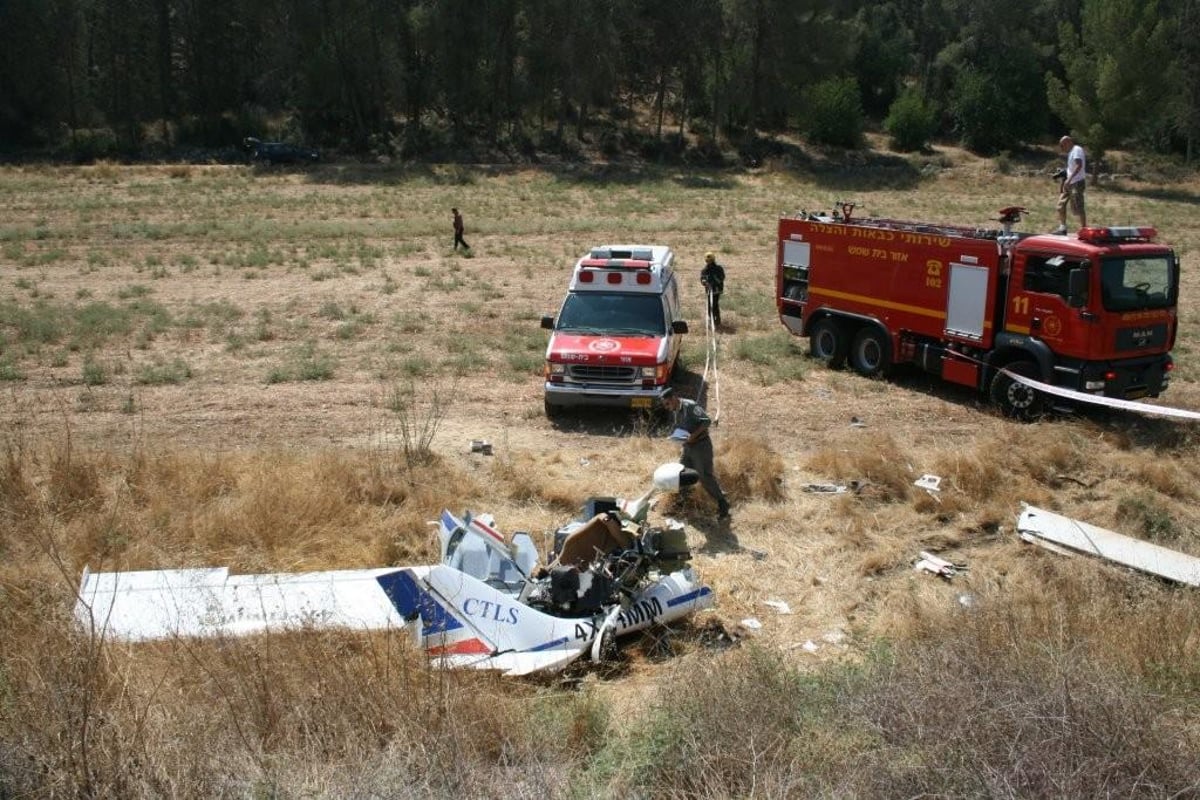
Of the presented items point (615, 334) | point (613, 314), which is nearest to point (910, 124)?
point (613, 314)

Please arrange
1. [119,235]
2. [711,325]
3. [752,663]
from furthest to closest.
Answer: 1. [119,235]
2. [711,325]
3. [752,663]

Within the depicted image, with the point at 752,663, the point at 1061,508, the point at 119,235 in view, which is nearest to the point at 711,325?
the point at 1061,508

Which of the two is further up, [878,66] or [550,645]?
[878,66]

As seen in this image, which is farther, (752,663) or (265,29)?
(265,29)

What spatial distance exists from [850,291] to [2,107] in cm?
6177

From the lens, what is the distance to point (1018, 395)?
14.2m

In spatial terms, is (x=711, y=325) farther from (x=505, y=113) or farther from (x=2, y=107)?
(x=2, y=107)

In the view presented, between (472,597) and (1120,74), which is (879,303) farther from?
(1120,74)

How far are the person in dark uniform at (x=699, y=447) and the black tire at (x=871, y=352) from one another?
6.49m

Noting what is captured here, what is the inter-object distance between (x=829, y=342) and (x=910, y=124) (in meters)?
53.4

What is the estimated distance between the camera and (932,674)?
5789mm

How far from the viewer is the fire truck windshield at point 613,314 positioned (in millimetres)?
15031

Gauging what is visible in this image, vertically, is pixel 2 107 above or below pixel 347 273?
above

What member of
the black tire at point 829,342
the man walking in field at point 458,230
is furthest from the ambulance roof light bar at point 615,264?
the man walking in field at point 458,230
